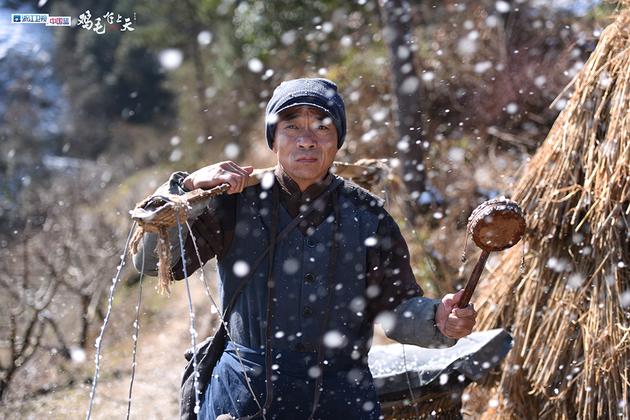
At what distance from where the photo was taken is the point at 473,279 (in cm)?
211

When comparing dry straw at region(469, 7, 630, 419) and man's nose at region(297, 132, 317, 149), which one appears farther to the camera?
dry straw at region(469, 7, 630, 419)

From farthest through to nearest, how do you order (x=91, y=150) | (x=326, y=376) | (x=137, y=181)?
(x=91, y=150) < (x=137, y=181) < (x=326, y=376)

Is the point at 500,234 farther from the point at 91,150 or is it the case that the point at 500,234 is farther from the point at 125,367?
the point at 91,150

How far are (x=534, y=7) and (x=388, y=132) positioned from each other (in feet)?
6.41

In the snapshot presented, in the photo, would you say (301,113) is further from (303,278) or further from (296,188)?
(303,278)

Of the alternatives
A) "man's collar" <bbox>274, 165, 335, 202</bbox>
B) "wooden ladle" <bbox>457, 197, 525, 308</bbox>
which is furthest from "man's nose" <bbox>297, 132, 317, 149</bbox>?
"wooden ladle" <bbox>457, 197, 525, 308</bbox>

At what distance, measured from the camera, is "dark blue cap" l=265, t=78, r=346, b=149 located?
2268 millimetres

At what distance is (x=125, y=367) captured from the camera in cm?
692

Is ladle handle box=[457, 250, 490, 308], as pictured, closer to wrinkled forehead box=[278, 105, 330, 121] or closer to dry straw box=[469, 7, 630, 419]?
wrinkled forehead box=[278, 105, 330, 121]

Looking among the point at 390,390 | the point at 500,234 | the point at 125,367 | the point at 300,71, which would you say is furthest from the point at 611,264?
the point at 300,71

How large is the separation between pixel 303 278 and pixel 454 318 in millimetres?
434

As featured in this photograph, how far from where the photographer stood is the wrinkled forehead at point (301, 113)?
2.29 m

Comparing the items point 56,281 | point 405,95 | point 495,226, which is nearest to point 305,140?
point 495,226

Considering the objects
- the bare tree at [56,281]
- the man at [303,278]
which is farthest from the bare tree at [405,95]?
the man at [303,278]
